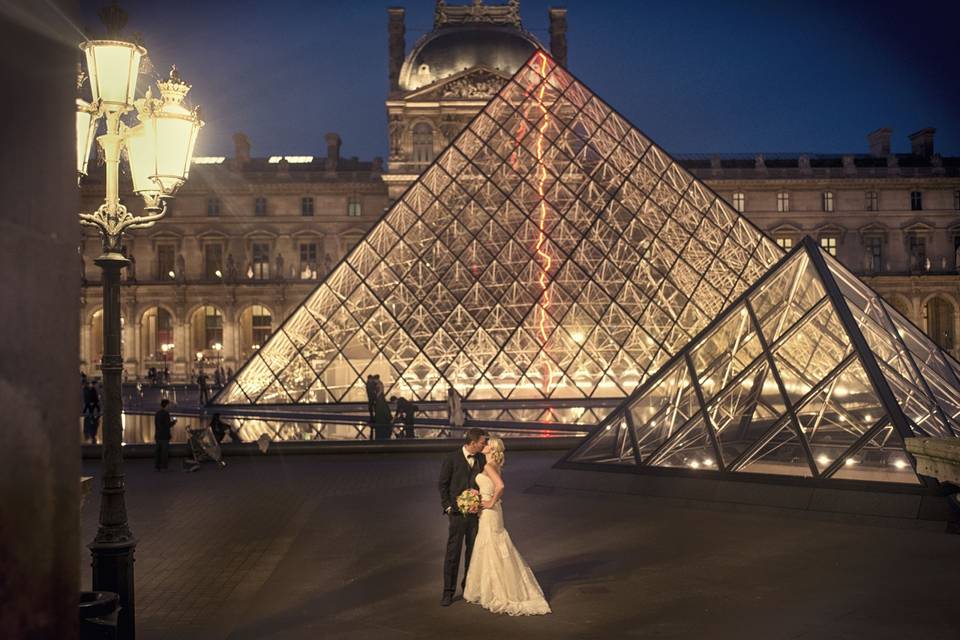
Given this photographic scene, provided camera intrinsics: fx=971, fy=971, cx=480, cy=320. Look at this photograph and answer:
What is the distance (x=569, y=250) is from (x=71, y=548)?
1932 centimetres

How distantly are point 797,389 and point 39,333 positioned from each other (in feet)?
30.6

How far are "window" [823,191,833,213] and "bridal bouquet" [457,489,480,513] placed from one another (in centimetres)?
4871

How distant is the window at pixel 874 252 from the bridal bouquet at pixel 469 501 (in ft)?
161

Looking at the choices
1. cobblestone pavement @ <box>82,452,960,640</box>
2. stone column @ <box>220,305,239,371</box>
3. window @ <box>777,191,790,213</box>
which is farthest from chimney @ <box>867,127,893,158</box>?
cobblestone pavement @ <box>82,452,960,640</box>

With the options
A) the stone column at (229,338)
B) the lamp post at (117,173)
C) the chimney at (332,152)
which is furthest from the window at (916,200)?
the lamp post at (117,173)

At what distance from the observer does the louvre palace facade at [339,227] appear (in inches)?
1932

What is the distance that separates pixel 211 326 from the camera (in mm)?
51375

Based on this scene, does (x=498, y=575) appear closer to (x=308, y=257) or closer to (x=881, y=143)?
(x=308, y=257)

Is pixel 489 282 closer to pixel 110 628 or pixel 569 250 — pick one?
pixel 569 250

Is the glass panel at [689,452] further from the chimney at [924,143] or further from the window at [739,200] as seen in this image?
the chimney at [924,143]

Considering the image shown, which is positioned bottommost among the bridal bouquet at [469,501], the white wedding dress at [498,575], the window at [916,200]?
the white wedding dress at [498,575]

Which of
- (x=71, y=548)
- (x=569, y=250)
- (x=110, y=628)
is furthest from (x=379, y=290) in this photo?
(x=71, y=548)

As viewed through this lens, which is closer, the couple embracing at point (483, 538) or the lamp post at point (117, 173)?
the lamp post at point (117, 173)

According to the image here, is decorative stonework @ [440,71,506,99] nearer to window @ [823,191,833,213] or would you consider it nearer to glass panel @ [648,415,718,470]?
window @ [823,191,833,213]
